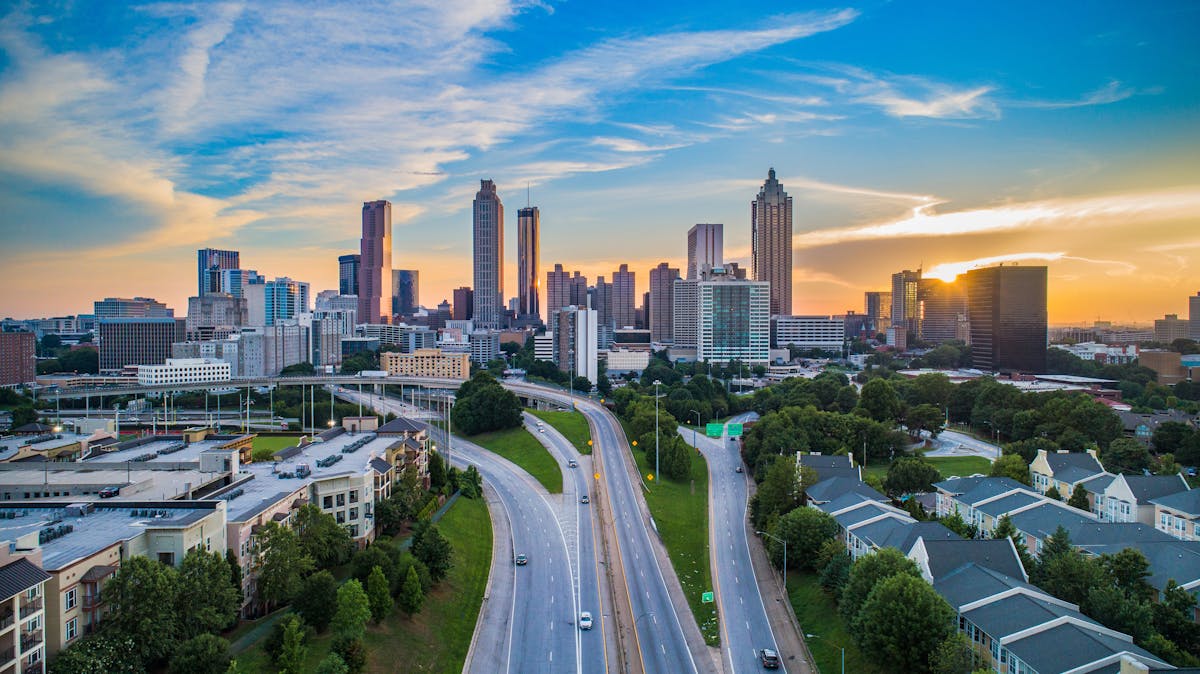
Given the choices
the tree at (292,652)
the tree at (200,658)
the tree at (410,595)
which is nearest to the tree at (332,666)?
the tree at (292,652)

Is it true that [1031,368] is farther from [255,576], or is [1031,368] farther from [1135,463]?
[255,576]

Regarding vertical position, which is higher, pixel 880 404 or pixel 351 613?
pixel 880 404

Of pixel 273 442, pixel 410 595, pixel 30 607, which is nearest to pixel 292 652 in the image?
pixel 30 607

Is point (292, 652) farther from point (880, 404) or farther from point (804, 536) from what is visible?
point (880, 404)

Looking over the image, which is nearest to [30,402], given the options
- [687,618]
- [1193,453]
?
[687,618]

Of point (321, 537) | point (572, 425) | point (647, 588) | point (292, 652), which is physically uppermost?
point (321, 537)

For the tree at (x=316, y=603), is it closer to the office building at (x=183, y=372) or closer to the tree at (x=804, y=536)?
the tree at (x=804, y=536)
